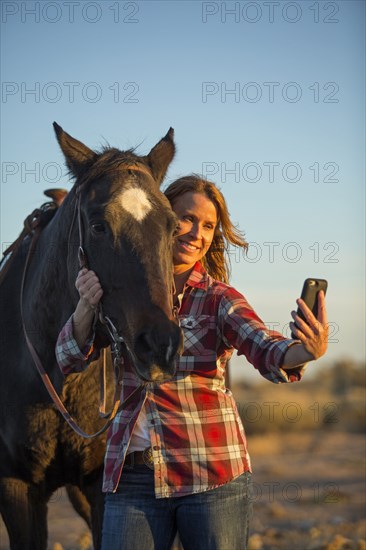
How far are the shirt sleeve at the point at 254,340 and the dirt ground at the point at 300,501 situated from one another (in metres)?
3.13

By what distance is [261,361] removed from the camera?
105 inches

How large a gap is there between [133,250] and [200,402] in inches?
25.5

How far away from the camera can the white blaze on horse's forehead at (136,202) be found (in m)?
2.95

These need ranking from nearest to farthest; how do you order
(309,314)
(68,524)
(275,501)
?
1. (309,314)
2. (68,524)
3. (275,501)

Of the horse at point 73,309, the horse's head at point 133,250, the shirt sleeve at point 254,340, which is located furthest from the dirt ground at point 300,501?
the horse's head at point 133,250

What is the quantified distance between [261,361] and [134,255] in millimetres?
649

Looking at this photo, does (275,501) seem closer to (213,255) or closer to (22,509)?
(22,509)

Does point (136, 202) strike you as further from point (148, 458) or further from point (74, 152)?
point (148, 458)

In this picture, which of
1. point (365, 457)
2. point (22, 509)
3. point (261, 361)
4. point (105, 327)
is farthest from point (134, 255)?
point (365, 457)

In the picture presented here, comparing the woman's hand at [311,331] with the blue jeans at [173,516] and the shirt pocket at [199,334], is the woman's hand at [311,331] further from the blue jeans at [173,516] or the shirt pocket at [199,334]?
the blue jeans at [173,516]

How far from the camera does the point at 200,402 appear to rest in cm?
275

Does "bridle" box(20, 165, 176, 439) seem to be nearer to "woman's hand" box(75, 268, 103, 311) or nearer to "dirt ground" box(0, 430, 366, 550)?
"woman's hand" box(75, 268, 103, 311)

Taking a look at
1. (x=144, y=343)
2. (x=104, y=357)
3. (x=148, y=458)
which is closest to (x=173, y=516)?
(x=148, y=458)

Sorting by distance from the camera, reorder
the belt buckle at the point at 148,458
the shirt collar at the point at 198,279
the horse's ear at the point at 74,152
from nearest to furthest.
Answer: the belt buckle at the point at 148,458
the shirt collar at the point at 198,279
the horse's ear at the point at 74,152
